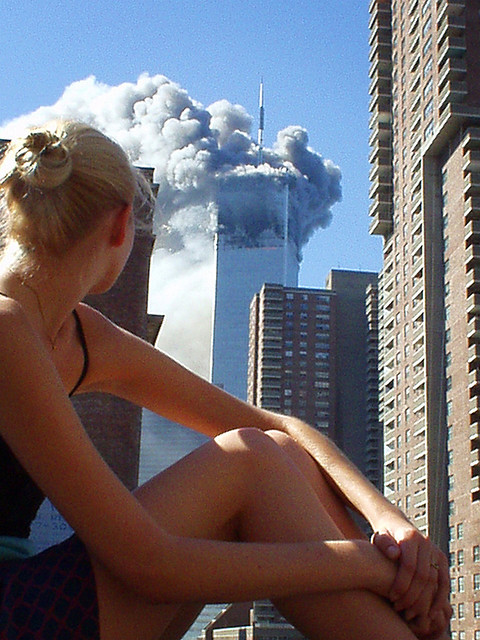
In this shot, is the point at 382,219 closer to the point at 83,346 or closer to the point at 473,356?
the point at 473,356

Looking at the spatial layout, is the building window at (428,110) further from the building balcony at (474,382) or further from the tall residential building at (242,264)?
the tall residential building at (242,264)

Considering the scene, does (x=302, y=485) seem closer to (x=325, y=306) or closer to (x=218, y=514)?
(x=218, y=514)

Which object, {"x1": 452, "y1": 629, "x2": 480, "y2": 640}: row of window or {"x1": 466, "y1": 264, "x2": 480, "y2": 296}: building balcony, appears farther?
{"x1": 466, "y1": 264, "x2": 480, "y2": 296}: building balcony

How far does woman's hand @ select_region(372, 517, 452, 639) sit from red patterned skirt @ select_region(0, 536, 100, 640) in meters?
0.53

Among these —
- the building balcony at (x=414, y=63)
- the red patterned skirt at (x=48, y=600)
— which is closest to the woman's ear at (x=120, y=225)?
the red patterned skirt at (x=48, y=600)

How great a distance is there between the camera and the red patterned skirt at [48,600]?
1.37 meters

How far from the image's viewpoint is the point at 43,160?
157cm

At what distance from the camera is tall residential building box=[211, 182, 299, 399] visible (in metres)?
162

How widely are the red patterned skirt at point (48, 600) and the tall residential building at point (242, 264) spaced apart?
6188 inches

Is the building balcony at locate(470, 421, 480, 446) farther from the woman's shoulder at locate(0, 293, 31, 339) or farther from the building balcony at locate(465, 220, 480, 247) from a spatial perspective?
the woman's shoulder at locate(0, 293, 31, 339)

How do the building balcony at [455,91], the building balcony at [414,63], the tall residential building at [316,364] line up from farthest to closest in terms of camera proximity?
1. the tall residential building at [316,364]
2. the building balcony at [414,63]
3. the building balcony at [455,91]

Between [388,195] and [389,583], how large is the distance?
58555mm

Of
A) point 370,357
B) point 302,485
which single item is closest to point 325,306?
point 370,357

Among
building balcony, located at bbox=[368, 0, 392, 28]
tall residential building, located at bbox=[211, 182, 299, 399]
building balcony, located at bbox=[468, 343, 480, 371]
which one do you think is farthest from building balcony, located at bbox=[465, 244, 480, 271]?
tall residential building, located at bbox=[211, 182, 299, 399]
